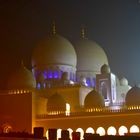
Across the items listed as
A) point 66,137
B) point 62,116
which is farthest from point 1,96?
point 66,137

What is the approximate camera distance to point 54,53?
2967 centimetres

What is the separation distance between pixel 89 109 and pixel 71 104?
2532 millimetres

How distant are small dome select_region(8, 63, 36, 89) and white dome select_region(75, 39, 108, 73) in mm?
4241

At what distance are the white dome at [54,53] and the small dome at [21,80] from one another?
2.37 metres

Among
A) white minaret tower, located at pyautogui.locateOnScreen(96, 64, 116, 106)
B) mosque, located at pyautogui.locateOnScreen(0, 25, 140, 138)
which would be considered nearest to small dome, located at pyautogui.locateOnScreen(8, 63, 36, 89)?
mosque, located at pyautogui.locateOnScreen(0, 25, 140, 138)

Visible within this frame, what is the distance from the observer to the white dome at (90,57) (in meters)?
30.6

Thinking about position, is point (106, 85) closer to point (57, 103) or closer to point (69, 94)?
point (69, 94)

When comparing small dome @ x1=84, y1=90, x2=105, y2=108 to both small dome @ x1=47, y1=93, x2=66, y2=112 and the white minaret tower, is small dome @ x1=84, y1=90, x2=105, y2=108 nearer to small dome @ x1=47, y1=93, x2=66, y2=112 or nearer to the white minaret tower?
small dome @ x1=47, y1=93, x2=66, y2=112

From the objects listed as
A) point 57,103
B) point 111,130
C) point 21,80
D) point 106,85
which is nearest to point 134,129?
point 111,130

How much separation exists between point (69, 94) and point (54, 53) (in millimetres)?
3397

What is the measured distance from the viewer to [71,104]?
27.4 metres

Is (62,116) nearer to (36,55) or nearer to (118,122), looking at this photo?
(118,122)

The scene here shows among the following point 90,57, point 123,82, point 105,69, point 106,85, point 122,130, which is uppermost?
point 90,57

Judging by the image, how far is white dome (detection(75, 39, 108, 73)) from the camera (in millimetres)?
30625
